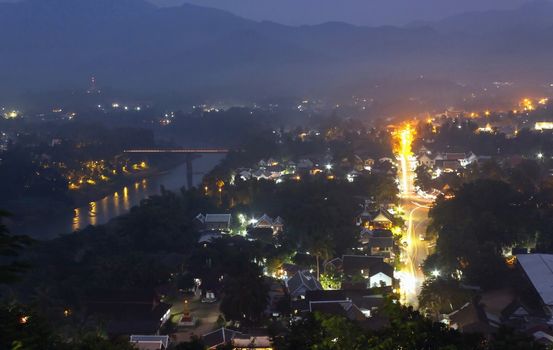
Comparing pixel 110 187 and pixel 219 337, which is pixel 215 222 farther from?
pixel 110 187

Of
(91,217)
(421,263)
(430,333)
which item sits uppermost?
(430,333)

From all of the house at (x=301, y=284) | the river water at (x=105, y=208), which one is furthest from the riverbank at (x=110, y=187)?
the house at (x=301, y=284)

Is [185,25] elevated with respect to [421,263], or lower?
elevated

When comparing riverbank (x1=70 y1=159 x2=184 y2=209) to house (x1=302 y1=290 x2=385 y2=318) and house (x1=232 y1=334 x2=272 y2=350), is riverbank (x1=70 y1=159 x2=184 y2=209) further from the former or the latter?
house (x1=232 y1=334 x2=272 y2=350)

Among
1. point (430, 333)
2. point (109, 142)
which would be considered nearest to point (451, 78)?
point (109, 142)

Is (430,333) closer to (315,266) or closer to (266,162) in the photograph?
(315,266)

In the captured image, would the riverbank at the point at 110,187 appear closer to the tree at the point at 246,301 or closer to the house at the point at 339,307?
the tree at the point at 246,301
